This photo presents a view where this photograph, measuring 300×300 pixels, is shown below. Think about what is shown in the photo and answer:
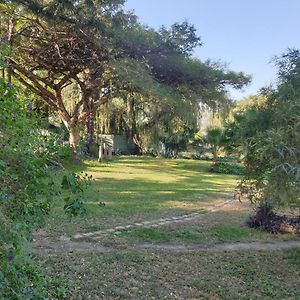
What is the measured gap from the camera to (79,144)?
9.30 ft

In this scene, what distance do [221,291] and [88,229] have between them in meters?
2.64

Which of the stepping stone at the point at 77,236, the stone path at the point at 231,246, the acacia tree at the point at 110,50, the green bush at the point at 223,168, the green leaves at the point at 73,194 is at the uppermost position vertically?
the acacia tree at the point at 110,50

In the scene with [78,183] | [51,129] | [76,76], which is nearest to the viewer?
[78,183]

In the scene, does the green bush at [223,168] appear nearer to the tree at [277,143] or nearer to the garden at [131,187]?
the garden at [131,187]

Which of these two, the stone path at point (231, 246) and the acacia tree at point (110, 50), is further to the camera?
the acacia tree at point (110, 50)

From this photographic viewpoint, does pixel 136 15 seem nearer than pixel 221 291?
No

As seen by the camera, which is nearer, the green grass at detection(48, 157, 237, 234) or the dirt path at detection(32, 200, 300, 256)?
the dirt path at detection(32, 200, 300, 256)

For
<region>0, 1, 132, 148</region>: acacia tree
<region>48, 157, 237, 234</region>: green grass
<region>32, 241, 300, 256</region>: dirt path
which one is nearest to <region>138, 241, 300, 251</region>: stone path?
<region>32, 241, 300, 256</region>: dirt path

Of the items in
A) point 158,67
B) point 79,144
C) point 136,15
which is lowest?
point 79,144

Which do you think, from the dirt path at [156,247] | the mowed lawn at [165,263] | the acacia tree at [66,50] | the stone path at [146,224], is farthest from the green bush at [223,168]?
the dirt path at [156,247]

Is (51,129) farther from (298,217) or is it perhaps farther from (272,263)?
(298,217)

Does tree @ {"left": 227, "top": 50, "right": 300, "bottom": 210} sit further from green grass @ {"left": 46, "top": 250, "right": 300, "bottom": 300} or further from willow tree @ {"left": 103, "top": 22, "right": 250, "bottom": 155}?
willow tree @ {"left": 103, "top": 22, "right": 250, "bottom": 155}

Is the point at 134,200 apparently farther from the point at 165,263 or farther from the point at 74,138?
the point at 74,138

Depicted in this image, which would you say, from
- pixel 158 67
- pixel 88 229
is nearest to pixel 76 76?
pixel 158 67
